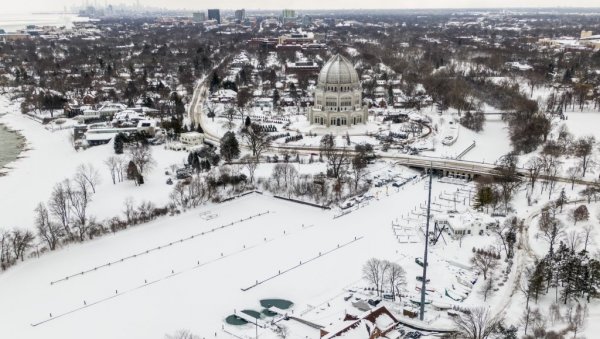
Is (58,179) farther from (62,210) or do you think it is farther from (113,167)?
(62,210)

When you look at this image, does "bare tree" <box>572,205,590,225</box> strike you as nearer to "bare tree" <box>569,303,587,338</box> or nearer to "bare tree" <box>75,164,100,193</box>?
"bare tree" <box>569,303,587,338</box>

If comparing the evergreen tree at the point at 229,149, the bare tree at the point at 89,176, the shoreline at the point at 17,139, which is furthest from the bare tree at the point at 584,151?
the shoreline at the point at 17,139

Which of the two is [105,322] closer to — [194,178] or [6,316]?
[6,316]

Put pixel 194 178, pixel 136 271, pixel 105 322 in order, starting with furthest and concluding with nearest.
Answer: pixel 194 178 < pixel 136 271 < pixel 105 322

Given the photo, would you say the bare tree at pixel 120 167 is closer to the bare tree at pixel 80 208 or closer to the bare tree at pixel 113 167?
the bare tree at pixel 113 167

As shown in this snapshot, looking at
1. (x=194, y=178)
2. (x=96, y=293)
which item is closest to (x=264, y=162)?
(x=194, y=178)

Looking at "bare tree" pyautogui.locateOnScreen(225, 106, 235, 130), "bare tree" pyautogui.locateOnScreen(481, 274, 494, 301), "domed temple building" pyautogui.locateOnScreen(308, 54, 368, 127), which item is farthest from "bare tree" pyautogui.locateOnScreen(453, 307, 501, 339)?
"bare tree" pyautogui.locateOnScreen(225, 106, 235, 130)
